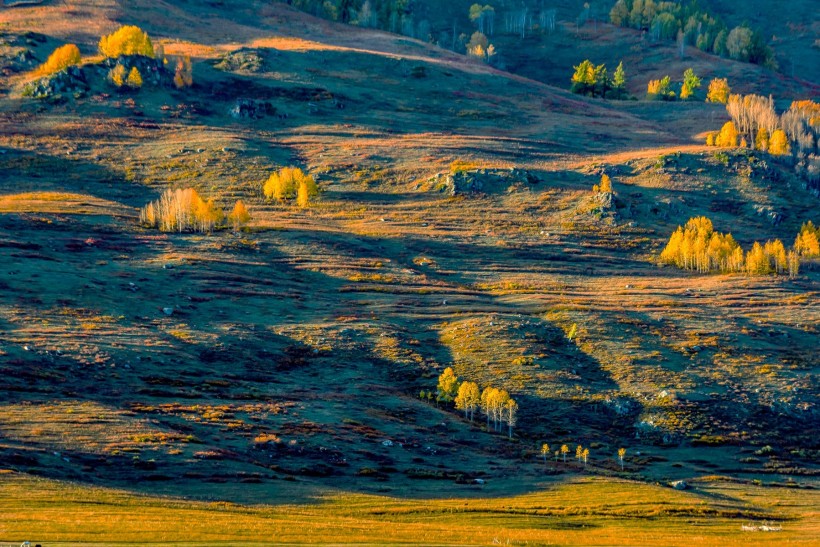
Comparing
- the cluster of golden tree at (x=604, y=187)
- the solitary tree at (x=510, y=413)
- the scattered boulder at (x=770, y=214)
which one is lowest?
the solitary tree at (x=510, y=413)

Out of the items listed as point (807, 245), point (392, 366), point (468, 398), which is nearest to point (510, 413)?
point (468, 398)

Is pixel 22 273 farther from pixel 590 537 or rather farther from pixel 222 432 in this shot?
pixel 590 537

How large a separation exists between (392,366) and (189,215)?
221 ft

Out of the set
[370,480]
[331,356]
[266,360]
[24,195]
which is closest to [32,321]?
[266,360]

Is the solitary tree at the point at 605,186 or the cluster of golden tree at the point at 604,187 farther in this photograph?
the cluster of golden tree at the point at 604,187

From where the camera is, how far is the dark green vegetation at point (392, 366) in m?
75.1

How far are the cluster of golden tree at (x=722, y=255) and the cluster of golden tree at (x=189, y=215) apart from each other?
77.1 m

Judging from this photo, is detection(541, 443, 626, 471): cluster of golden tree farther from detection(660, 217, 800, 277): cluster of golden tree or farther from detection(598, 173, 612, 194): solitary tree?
detection(598, 173, 612, 194): solitary tree

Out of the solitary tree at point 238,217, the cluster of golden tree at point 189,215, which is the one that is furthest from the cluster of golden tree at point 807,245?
the cluster of golden tree at point 189,215

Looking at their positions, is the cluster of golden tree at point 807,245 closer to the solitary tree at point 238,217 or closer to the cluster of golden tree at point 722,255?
the cluster of golden tree at point 722,255

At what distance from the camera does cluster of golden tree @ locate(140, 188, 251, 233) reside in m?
169

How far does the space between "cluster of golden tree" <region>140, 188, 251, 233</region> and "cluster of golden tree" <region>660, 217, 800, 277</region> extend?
7707cm

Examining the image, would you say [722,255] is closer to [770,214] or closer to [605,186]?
[605,186]

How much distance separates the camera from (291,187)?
198 metres
